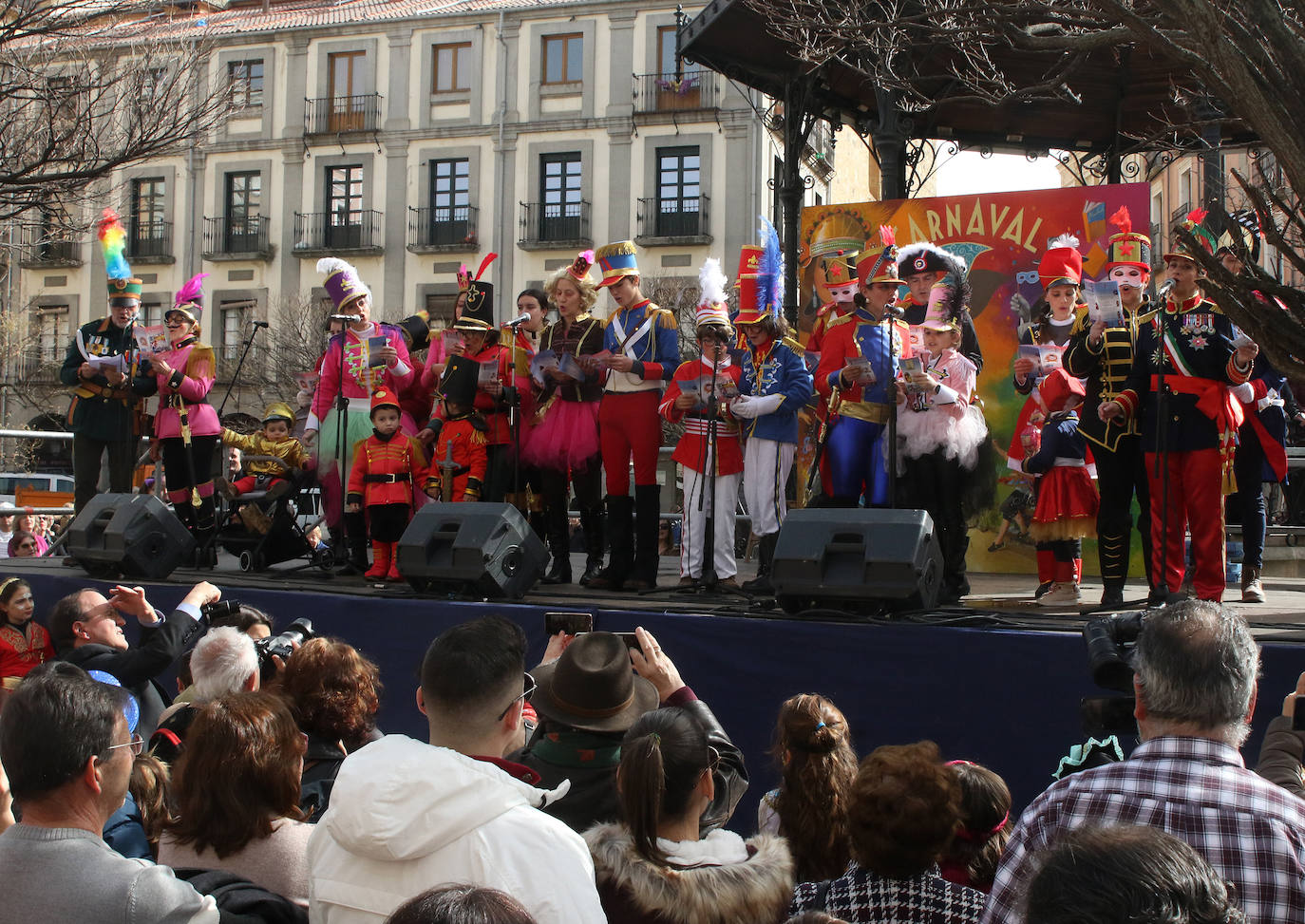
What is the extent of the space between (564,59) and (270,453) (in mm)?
23292

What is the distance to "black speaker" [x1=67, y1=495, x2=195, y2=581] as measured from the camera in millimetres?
6762

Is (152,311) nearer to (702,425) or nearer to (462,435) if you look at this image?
(462,435)

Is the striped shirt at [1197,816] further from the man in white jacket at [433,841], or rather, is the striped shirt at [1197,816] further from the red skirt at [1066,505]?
the red skirt at [1066,505]

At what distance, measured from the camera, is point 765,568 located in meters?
6.76

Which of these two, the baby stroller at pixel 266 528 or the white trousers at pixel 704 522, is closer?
the white trousers at pixel 704 522

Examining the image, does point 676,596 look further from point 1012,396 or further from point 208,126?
point 208,126

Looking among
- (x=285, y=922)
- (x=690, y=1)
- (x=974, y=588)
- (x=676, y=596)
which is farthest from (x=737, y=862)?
(x=690, y=1)

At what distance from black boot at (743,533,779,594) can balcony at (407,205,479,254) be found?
24.0 metres

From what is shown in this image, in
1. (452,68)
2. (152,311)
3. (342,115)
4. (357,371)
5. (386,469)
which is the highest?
(452,68)

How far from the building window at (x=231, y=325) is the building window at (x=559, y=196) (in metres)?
7.63

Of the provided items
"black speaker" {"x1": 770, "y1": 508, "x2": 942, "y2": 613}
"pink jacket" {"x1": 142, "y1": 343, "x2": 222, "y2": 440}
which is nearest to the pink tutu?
"black speaker" {"x1": 770, "y1": 508, "x2": 942, "y2": 613}

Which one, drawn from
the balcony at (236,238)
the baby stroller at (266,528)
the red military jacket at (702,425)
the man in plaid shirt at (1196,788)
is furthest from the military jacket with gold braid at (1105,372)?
the balcony at (236,238)

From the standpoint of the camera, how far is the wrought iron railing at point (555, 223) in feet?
95.4

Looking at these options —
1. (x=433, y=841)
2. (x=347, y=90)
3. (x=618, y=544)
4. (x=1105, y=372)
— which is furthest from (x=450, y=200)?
(x=433, y=841)
